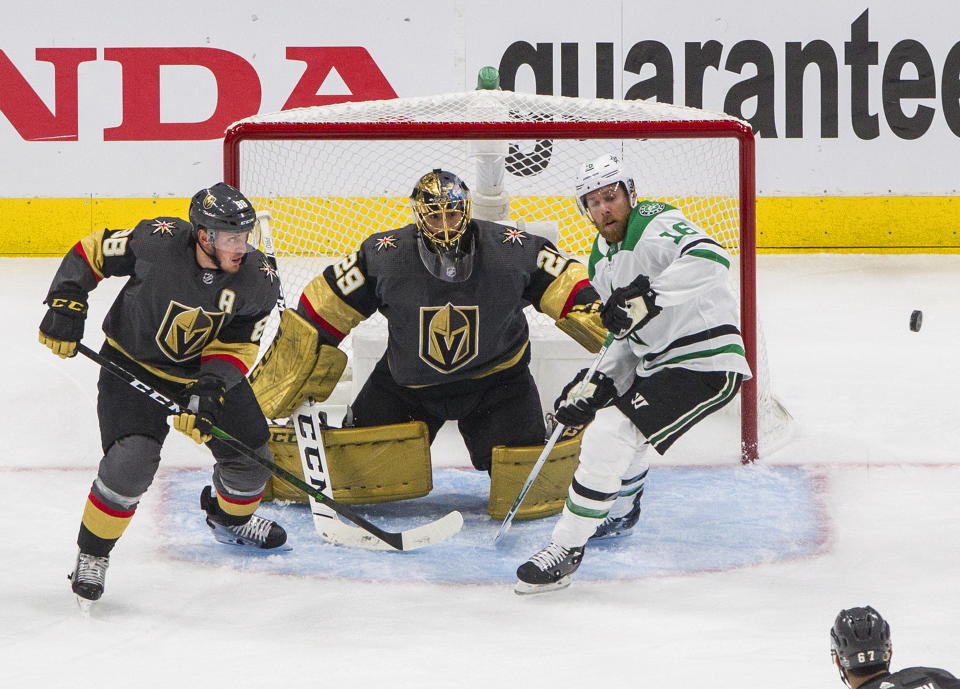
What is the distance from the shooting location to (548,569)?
3041 millimetres

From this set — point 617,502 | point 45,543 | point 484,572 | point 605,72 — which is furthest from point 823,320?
point 45,543

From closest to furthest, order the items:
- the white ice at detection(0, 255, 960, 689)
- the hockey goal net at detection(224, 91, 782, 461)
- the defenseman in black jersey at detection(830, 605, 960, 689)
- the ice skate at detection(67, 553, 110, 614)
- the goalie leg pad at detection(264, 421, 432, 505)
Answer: the defenseman in black jersey at detection(830, 605, 960, 689) → the white ice at detection(0, 255, 960, 689) → the ice skate at detection(67, 553, 110, 614) → the goalie leg pad at detection(264, 421, 432, 505) → the hockey goal net at detection(224, 91, 782, 461)

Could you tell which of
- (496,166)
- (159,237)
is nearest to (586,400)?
(159,237)

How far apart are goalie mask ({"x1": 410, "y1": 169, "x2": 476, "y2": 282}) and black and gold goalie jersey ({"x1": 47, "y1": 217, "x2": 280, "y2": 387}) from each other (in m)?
0.42

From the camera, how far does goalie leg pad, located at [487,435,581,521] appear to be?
3482 millimetres

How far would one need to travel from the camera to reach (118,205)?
679 cm

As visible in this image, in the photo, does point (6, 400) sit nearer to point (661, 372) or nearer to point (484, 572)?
point (484, 572)

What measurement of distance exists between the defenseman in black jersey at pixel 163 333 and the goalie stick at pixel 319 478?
0.27 meters

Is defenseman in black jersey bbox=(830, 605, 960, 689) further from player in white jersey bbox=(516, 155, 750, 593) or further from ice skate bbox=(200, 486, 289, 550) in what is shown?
ice skate bbox=(200, 486, 289, 550)

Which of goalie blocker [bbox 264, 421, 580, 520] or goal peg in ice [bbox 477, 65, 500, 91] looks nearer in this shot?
goalie blocker [bbox 264, 421, 580, 520]

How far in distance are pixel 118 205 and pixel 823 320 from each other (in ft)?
10.8

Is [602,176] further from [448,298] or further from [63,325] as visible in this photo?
[63,325]

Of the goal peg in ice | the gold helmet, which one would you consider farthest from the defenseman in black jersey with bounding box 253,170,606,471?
the goal peg in ice

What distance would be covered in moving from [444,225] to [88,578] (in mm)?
1117
